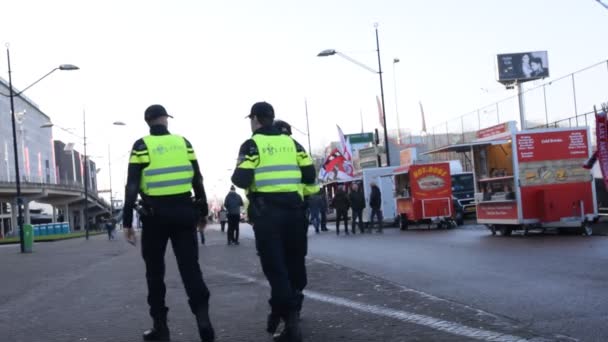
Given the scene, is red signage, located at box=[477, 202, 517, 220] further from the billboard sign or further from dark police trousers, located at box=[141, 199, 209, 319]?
the billboard sign

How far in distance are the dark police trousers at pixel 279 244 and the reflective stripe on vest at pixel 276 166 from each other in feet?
0.55

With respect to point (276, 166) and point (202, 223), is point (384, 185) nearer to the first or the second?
point (202, 223)

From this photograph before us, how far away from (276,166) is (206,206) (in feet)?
2.38

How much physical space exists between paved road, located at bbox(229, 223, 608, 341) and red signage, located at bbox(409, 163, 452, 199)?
893 centimetres

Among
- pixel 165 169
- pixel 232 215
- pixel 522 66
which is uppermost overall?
pixel 522 66

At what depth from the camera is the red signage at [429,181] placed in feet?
89.9

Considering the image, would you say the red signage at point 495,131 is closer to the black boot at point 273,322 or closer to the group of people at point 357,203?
the group of people at point 357,203

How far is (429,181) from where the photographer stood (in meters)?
27.6

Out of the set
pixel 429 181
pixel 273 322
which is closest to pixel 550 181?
pixel 429 181

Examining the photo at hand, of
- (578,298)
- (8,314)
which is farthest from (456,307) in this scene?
(8,314)

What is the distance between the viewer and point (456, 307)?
7.39 meters

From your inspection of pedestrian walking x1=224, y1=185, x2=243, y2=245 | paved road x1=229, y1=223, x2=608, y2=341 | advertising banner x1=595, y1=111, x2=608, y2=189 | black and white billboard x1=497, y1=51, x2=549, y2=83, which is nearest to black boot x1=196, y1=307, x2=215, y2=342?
paved road x1=229, y1=223, x2=608, y2=341

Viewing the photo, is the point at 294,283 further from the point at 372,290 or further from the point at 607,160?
the point at 607,160

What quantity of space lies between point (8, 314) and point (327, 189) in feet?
127
